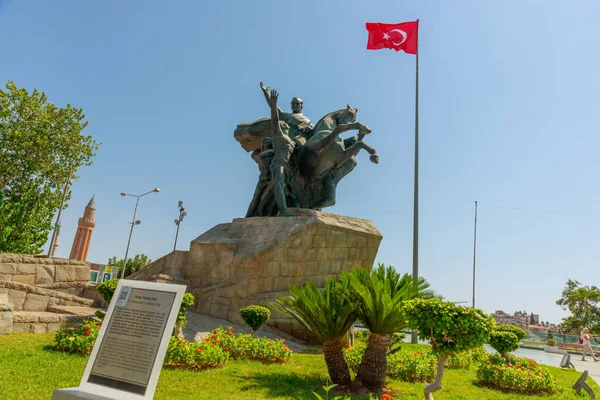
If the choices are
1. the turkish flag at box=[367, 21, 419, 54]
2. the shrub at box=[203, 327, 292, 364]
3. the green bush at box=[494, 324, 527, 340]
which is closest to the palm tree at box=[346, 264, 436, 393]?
the shrub at box=[203, 327, 292, 364]

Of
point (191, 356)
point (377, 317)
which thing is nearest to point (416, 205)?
point (377, 317)

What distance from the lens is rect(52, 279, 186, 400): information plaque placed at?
350cm

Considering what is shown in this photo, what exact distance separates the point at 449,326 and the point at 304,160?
9.91 metres

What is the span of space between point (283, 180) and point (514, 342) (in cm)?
801

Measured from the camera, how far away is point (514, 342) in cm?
832

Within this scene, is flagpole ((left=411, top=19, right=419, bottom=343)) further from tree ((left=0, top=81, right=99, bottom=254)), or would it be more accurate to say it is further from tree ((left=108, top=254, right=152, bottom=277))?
tree ((left=108, top=254, right=152, bottom=277))

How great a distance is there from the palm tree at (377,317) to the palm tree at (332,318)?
0.66ft

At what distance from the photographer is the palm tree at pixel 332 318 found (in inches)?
247

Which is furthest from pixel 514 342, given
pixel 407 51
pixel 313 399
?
pixel 407 51

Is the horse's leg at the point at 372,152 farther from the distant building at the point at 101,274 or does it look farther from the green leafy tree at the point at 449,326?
the distant building at the point at 101,274

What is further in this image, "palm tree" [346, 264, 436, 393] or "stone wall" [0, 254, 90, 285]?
"stone wall" [0, 254, 90, 285]

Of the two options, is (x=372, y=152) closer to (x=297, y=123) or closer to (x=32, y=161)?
(x=297, y=123)

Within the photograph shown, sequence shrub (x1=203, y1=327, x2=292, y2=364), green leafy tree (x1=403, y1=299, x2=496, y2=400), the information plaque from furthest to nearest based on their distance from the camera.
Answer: shrub (x1=203, y1=327, x2=292, y2=364) < green leafy tree (x1=403, y1=299, x2=496, y2=400) < the information plaque

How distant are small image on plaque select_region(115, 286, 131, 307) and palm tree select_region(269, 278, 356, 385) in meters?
3.11
